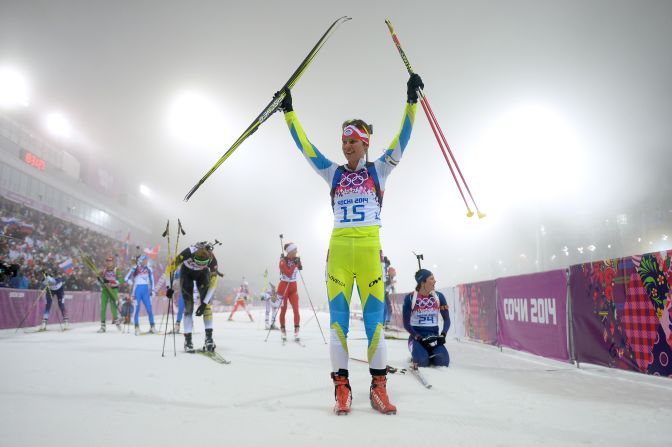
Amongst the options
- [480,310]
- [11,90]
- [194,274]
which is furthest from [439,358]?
[11,90]

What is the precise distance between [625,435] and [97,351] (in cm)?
712

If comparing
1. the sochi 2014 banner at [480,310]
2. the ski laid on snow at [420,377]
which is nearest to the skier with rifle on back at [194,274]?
the ski laid on snow at [420,377]

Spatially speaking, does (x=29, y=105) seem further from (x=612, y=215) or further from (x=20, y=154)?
(x=612, y=215)

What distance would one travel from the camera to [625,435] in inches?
98.4

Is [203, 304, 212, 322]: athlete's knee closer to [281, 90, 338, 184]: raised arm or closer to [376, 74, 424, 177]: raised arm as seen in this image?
[281, 90, 338, 184]: raised arm

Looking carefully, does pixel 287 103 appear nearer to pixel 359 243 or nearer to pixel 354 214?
pixel 354 214

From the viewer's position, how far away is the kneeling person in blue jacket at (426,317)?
5.55 m

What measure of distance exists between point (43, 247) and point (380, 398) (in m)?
29.6

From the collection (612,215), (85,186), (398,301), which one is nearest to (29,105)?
(85,186)

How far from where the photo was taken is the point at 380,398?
2998 millimetres

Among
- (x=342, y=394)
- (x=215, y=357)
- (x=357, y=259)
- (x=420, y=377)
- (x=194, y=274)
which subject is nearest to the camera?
(x=342, y=394)

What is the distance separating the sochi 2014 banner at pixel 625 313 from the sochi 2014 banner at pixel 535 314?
0.34 metres

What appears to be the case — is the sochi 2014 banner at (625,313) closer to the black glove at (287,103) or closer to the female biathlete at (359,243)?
the female biathlete at (359,243)

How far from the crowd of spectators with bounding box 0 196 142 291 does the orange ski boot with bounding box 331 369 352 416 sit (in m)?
13.3
